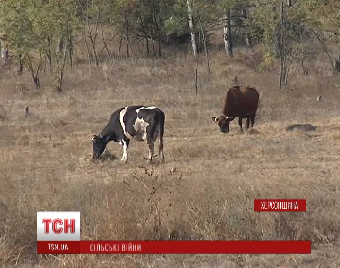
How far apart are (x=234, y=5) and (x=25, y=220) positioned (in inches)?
1347

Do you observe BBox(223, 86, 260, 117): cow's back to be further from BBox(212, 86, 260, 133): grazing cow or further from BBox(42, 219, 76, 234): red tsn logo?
BBox(42, 219, 76, 234): red tsn logo

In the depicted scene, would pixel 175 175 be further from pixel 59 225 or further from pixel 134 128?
pixel 59 225

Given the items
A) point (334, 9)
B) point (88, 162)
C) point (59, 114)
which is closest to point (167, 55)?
point (334, 9)

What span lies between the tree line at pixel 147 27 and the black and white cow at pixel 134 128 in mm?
16694

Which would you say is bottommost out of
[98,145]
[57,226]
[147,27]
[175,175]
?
[175,175]

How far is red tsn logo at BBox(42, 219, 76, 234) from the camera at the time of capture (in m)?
6.48

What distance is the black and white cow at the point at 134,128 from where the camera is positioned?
557 inches

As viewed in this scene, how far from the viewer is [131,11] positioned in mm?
41125

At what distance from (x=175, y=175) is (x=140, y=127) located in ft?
12.2

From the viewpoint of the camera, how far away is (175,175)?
10945mm

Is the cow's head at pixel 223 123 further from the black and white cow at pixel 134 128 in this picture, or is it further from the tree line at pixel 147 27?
the tree line at pixel 147 27

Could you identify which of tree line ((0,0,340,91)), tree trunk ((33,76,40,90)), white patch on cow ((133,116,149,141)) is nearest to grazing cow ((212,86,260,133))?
white patch on cow ((133,116,149,141))

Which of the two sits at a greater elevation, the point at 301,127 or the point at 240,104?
the point at 240,104

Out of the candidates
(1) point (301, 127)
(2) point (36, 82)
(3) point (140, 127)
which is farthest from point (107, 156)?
(2) point (36, 82)
